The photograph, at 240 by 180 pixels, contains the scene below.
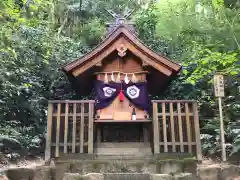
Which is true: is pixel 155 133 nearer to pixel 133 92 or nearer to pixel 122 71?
pixel 133 92

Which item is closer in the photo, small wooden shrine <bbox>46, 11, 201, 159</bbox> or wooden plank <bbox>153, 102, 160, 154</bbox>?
wooden plank <bbox>153, 102, 160, 154</bbox>

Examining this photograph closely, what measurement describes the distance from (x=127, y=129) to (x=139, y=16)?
7965 mm

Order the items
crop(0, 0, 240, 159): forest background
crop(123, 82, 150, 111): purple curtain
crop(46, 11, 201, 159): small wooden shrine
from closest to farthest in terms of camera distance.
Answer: crop(46, 11, 201, 159): small wooden shrine, crop(0, 0, 240, 159): forest background, crop(123, 82, 150, 111): purple curtain

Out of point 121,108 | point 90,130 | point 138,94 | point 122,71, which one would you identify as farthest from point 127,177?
point 122,71

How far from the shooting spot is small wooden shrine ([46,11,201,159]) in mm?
7543

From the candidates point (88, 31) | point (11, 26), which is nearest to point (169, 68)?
point (11, 26)

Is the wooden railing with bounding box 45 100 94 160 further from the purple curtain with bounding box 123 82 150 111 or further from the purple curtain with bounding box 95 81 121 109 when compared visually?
the purple curtain with bounding box 123 82 150 111

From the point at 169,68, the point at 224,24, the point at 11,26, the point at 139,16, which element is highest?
the point at 139,16

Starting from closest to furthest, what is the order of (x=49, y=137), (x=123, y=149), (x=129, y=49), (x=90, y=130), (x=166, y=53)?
(x=49, y=137) < (x=90, y=130) < (x=123, y=149) < (x=129, y=49) < (x=166, y=53)

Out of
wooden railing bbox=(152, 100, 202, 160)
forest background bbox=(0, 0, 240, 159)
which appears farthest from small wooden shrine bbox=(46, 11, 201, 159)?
forest background bbox=(0, 0, 240, 159)

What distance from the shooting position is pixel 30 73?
1092cm

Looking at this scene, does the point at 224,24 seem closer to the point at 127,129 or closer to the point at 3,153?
the point at 127,129

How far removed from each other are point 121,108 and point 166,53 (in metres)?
5.58

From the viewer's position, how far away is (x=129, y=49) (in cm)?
873
